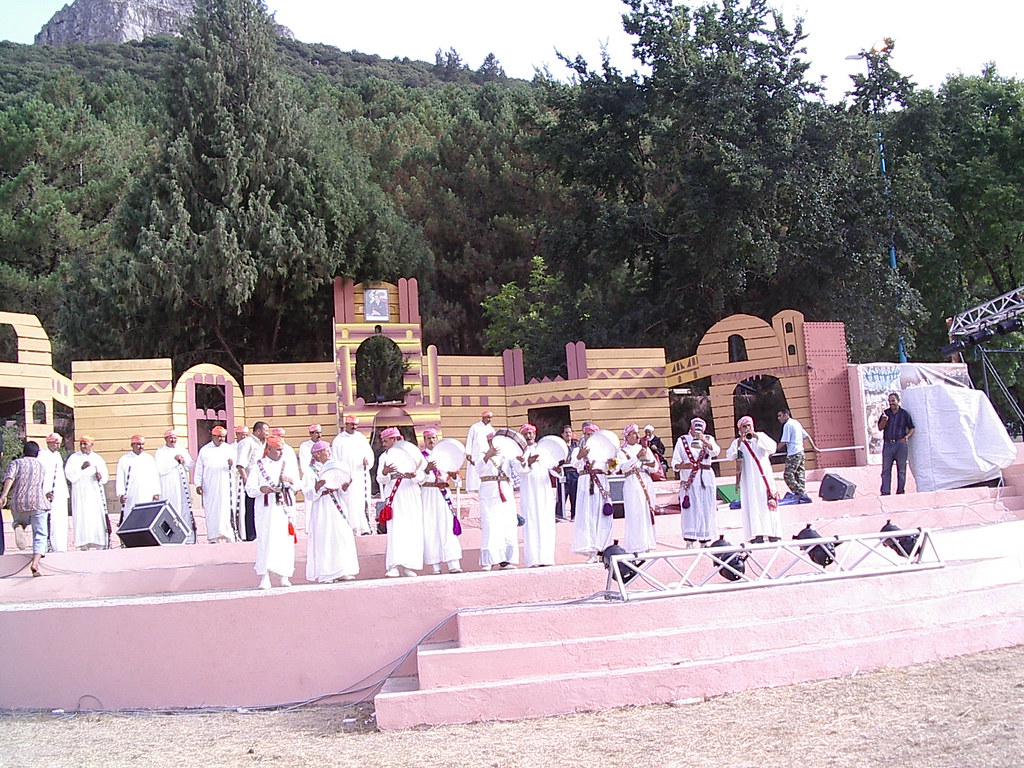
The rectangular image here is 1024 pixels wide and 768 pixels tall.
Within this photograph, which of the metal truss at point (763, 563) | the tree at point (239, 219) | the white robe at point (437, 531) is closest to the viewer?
the metal truss at point (763, 563)

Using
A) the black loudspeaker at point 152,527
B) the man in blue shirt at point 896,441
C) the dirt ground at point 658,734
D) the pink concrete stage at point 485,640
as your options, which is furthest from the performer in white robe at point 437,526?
the man in blue shirt at point 896,441

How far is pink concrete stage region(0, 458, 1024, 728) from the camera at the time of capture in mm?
7559

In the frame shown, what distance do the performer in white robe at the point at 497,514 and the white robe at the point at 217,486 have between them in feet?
12.3

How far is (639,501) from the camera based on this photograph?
11.0 meters

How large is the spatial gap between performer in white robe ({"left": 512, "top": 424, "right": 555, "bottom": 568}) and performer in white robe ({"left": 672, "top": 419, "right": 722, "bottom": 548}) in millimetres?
1507

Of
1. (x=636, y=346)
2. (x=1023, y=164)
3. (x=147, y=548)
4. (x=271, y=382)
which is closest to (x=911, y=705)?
(x=147, y=548)

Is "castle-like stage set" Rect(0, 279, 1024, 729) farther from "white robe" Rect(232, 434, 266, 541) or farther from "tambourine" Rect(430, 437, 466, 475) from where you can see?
"tambourine" Rect(430, 437, 466, 475)

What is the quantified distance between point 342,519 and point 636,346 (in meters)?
15.3

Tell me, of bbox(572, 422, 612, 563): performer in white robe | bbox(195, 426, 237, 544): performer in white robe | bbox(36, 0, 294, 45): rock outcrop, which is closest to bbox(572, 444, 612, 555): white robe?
bbox(572, 422, 612, 563): performer in white robe

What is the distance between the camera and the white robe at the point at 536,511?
10883 mm

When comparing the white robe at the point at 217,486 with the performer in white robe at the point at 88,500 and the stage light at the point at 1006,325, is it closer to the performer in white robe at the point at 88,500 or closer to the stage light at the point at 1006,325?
the performer in white robe at the point at 88,500

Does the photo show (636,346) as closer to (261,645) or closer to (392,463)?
(392,463)

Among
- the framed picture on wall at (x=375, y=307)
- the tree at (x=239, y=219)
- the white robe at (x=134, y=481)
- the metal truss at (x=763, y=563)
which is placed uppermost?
the tree at (x=239, y=219)

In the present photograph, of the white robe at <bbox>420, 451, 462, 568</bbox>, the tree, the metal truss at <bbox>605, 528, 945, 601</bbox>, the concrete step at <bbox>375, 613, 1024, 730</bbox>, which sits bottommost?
the concrete step at <bbox>375, 613, 1024, 730</bbox>
